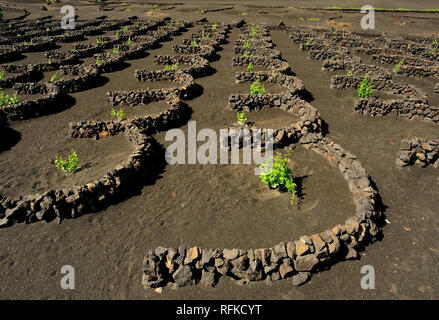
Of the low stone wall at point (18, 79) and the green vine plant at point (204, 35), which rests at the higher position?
the green vine plant at point (204, 35)

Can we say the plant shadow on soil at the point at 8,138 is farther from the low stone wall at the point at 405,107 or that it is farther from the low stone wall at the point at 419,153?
the low stone wall at the point at 405,107

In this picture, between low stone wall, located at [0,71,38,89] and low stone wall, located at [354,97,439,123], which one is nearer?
low stone wall, located at [354,97,439,123]

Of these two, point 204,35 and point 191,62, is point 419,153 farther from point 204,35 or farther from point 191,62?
point 204,35

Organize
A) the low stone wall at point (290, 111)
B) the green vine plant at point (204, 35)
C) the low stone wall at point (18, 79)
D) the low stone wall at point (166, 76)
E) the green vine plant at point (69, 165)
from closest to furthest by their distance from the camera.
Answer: the green vine plant at point (69, 165)
the low stone wall at point (290, 111)
the low stone wall at point (166, 76)
the low stone wall at point (18, 79)
the green vine plant at point (204, 35)

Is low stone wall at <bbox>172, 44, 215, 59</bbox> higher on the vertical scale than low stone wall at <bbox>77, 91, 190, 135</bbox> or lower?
higher

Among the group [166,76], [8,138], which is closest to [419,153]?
[166,76]

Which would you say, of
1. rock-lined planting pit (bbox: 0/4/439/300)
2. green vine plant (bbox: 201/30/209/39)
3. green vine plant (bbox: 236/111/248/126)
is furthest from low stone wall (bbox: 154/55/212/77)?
green vine plant (bbox: 201/30/209/39)

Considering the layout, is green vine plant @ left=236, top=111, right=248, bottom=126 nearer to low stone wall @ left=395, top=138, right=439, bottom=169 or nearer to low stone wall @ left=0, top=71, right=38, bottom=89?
low stone wall @ left=395, top=138, right=439, bottom=169

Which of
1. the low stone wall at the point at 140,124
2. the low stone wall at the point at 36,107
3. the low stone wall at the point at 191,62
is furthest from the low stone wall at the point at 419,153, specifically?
the low stone wall at the point at 36,107

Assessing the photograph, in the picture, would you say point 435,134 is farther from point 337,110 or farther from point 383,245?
point 383,245
